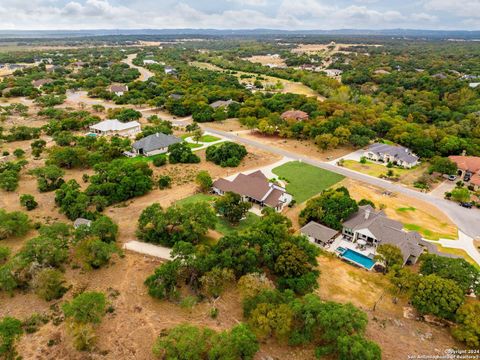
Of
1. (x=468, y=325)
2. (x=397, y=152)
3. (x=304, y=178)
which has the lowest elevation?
(x=304, y=178)

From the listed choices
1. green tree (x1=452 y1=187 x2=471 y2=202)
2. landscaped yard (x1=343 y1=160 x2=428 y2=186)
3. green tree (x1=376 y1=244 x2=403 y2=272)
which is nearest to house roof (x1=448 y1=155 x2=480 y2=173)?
landscaped yard (x1=343 y1=160 x2=428 y2=186)

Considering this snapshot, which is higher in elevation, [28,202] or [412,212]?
[28,202]

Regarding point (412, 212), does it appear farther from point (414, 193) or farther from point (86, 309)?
point (86, 309)

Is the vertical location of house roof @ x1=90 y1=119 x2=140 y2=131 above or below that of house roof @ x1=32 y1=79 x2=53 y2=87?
below

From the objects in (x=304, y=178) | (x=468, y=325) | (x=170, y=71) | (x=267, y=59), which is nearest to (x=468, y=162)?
(x=304, y=178)

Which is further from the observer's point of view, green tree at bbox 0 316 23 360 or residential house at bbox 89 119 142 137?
residential house at bbox 89 119 142 137

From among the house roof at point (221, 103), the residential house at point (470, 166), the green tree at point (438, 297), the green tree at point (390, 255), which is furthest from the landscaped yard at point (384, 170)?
the house roof at point (221, 103)

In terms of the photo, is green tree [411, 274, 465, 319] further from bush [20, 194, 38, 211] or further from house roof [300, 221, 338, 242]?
bush [20, 194, 38, 211]
